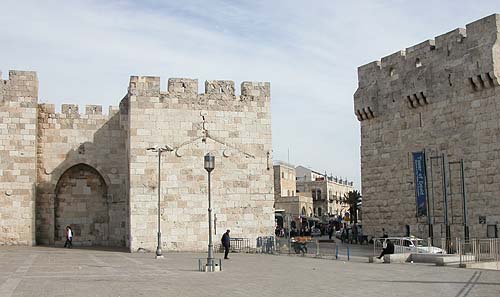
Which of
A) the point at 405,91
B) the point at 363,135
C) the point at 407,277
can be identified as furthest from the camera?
the point at 363,135

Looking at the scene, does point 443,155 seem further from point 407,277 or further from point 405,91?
point 407,277

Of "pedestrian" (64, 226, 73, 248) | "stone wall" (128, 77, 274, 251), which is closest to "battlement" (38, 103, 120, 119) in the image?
"stone wall" (128, 77, 274, 251)

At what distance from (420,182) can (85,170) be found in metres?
14.0

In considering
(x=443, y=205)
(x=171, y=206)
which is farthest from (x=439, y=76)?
(x=171, y=206)

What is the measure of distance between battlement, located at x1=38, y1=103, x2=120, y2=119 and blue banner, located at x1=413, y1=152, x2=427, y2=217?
1272 centimetres

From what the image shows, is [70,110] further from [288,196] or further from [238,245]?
[288,196]

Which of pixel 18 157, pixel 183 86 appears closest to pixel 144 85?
pixel 183 86

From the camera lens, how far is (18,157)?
25.5 meters

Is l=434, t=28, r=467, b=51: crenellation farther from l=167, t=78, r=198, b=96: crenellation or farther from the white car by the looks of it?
l=167, t=78, r=198, b=96: crenellation

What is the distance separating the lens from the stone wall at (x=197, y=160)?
23828 millimetres

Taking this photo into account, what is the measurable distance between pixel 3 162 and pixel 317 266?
45.3 ft

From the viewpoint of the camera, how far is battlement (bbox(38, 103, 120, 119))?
2684cm

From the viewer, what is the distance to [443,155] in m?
26.6

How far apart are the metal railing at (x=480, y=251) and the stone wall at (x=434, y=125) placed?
283 centimetres
